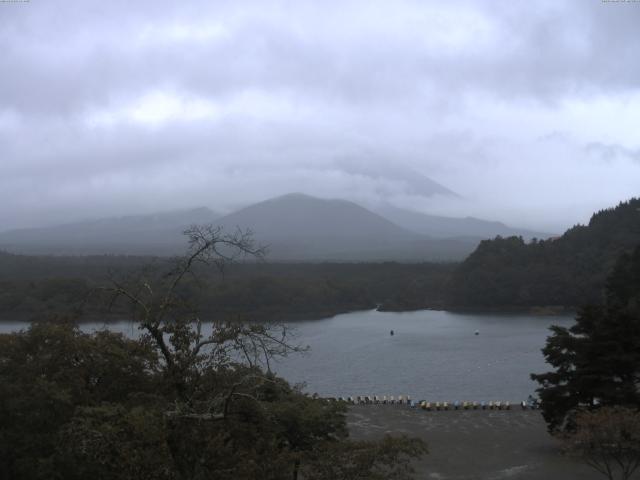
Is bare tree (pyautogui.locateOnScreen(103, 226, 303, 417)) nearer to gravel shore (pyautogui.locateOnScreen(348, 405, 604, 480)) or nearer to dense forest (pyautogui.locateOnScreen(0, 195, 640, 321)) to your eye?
gravel shore (pyautogui.locateOnScreen(348, 405, 604, 480))

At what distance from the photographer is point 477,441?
472 inches

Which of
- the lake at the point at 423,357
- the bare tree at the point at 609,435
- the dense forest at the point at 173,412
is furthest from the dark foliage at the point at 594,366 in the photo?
the dense forest at the point at 173,412

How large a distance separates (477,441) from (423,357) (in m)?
13.1

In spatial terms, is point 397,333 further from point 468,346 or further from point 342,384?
point 342,384

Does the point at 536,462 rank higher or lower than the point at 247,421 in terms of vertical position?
lower

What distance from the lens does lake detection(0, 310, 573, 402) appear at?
63.0ft

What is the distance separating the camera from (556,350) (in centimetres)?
1136

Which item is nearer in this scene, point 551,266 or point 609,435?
point 609,435

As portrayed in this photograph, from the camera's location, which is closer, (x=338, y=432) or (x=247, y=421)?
(x=247, y=421)

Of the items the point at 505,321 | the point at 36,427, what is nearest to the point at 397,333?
the point at 505,321

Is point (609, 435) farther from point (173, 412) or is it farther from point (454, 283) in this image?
point (454, 283)

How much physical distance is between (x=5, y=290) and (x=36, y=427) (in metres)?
34.3

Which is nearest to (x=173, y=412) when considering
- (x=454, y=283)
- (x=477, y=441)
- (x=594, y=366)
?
(x=594, y=366)

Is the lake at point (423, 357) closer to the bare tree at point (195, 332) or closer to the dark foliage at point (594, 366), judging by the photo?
the dark foliage at point (594, 366)
